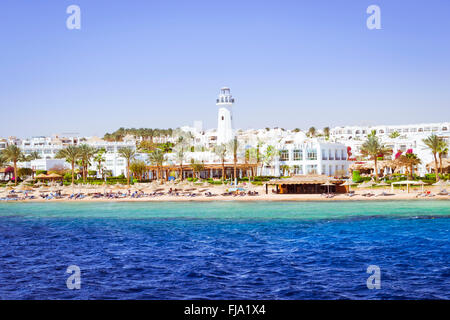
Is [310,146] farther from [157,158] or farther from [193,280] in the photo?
[193,280]

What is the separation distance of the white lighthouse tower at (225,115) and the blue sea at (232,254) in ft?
153

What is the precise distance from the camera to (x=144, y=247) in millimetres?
23641

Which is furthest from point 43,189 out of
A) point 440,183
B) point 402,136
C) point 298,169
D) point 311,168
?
point 402,136

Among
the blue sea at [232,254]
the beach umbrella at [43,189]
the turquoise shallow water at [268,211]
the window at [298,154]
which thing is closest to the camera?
the blue sea at [232,254]

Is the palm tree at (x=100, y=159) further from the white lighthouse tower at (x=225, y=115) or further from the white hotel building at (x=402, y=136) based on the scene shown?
the white hotel building at (x=402, y=136)

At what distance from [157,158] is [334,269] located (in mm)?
57850

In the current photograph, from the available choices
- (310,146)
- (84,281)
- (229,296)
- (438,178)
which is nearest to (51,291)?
(84,281)

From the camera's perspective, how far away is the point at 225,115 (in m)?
87.1

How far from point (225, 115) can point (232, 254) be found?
219ft

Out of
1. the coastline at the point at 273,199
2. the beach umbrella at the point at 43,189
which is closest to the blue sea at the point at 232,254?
the coastline at the point at 273,199

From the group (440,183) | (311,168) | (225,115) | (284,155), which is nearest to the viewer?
(440,183)

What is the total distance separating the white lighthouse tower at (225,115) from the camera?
3406 inches

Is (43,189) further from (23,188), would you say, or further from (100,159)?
(100,159)

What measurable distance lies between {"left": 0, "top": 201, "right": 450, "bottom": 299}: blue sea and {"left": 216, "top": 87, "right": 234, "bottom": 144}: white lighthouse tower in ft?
153
